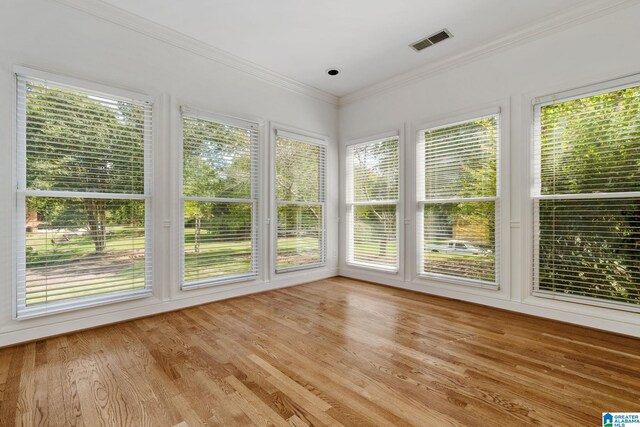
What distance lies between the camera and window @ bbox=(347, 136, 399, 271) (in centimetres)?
439

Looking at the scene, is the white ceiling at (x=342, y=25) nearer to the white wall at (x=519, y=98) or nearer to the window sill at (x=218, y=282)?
the white wall at (x=519, y=98)

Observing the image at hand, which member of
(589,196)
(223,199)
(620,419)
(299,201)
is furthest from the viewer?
(299,201)

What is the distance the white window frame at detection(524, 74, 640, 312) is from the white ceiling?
76cm

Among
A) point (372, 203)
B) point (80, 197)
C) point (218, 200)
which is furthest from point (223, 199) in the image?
point (372, 203)

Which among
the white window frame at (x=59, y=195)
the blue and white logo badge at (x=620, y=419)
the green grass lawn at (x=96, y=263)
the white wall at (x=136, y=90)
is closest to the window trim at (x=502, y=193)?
the blue and white logo badge at (x=620, y=419)

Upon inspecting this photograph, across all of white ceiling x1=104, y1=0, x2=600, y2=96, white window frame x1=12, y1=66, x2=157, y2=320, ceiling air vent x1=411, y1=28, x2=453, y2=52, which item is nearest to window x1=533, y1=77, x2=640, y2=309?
white ceiling x1=104, y1=0, x2=600, y2=96

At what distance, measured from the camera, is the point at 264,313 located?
3164 millimetres

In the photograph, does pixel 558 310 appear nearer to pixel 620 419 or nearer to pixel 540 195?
pixel 540 195

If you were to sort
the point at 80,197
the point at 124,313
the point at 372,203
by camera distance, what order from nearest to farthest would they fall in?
the point at 80,197 < the point at 124,313 < the point at 372,203

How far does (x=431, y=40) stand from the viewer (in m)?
3.36

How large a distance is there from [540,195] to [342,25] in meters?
2.69

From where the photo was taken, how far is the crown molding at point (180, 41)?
2.77 m

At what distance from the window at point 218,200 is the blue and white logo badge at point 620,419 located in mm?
3371

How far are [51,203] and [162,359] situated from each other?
1.70 metres
